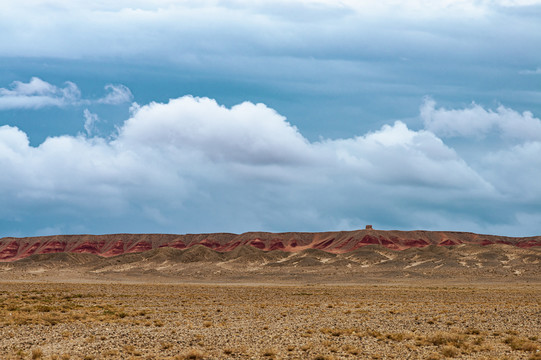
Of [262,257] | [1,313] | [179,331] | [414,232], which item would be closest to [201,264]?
[262,257]

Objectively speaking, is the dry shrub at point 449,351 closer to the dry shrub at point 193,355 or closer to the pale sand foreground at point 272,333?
the pale sand foreground at point 272,333

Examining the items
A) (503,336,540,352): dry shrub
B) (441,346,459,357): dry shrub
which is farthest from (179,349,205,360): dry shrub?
(503,336,540,352): dry shrub

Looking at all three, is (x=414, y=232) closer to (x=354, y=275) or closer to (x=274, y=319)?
(x=354, y=275)

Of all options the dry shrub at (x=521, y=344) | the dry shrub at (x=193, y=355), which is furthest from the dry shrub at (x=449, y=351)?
the dry shrub at (x=193, y=355)

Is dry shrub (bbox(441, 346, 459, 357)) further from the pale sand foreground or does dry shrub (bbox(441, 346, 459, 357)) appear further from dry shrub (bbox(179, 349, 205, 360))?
dry shrub (bbox(179, 349, 205, 360))

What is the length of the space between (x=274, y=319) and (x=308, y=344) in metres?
10.8

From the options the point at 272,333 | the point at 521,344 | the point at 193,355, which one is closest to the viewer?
the point at 193,355

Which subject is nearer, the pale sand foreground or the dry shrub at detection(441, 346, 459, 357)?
the dry shrub at detection(441, 346, 459, 357)

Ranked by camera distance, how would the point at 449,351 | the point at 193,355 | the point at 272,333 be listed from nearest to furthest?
the point at 193,355, the point at 449,351, the point at 272,333

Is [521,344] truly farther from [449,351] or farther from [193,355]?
[193,355]

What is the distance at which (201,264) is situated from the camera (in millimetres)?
156000

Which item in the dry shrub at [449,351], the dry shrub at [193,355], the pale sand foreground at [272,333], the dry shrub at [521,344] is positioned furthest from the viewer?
the dry shrub at [521,344]

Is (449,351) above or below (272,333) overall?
above

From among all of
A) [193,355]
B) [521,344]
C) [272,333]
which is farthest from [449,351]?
[193,355]
